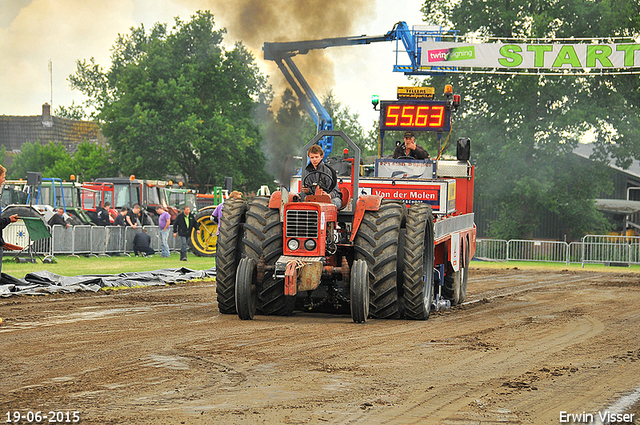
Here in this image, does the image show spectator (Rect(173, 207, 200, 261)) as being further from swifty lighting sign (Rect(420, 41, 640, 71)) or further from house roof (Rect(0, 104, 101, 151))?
house roof (Rect(0, 104, 101, 151))

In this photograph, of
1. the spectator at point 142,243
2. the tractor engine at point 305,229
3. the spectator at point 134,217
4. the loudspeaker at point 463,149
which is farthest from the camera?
the spectator at point 134,217

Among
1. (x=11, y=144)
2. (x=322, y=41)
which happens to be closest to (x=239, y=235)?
(x=322, y=41)

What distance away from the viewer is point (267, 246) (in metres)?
10.4

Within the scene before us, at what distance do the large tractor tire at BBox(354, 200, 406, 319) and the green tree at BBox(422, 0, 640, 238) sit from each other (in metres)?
32.2

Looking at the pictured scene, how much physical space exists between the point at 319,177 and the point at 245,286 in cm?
167

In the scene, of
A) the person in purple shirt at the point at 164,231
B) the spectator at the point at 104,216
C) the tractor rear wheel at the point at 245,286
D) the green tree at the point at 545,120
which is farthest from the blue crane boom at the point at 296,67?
the green tree at the point at 545,120

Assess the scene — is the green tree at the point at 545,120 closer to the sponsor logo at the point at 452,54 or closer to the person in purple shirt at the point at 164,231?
the sponsor logo at the point at 452,54

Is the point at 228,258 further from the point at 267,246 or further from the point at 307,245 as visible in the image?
the point at 307,245

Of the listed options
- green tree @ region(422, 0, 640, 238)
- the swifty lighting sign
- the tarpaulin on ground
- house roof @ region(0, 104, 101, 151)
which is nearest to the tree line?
green tree @ region(422, 0, 640, 238)

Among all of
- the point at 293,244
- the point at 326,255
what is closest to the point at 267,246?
the point at 293,244

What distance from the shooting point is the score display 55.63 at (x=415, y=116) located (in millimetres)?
14992

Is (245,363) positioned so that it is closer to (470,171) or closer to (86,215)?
(470,171)

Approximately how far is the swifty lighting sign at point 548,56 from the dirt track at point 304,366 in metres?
20.1

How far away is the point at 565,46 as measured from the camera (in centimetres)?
3047
